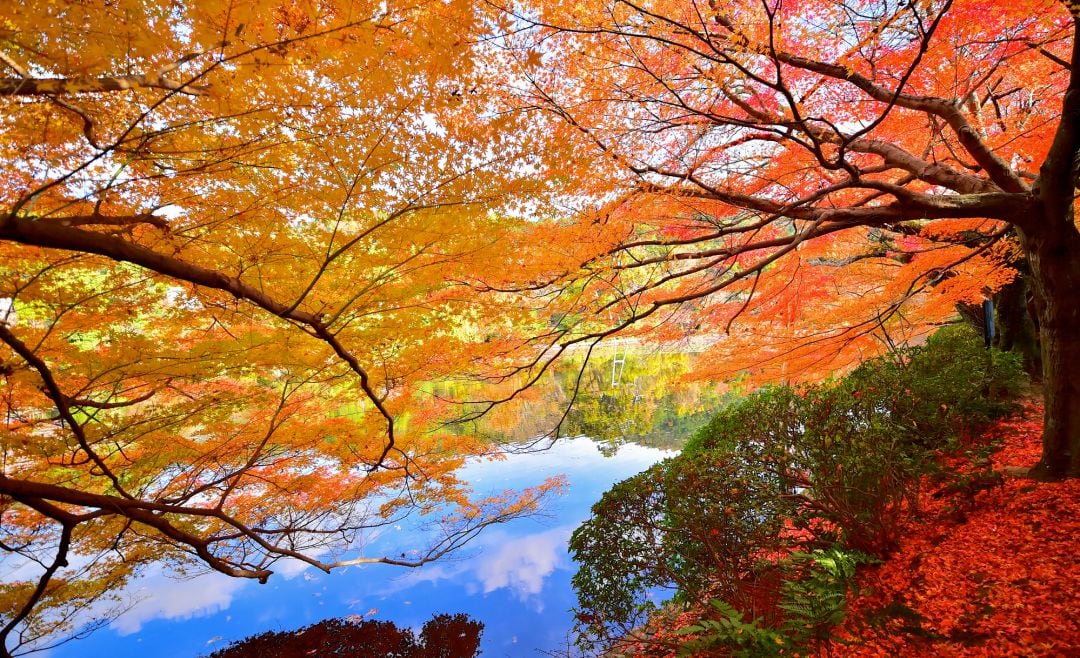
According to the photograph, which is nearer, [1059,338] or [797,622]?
[797,622]

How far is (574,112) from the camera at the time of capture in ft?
13.3

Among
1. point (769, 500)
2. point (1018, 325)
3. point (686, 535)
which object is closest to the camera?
point (769, 500)

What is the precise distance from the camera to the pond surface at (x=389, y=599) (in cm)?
662

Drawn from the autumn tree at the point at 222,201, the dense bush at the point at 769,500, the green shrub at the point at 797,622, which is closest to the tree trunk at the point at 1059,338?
the dense bush at the point at 769,500

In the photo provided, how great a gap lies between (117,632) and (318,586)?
279cm

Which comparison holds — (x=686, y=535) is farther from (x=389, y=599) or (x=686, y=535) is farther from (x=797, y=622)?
(x=389, y=599)

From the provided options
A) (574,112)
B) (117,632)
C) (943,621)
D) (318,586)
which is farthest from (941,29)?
(117,632)

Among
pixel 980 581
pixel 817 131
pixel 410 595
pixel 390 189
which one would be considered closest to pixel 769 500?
pixel 980 581

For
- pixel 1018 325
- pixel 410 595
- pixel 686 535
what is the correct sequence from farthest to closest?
pixel 410 595 → pixel 1018 325 → pixel 686 535

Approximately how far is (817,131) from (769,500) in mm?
3397

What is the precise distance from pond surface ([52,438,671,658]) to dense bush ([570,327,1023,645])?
263 centimetres

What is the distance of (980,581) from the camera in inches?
118

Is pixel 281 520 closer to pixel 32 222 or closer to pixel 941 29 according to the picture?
pixel 32 222

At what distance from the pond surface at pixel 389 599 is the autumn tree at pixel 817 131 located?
4.84m
